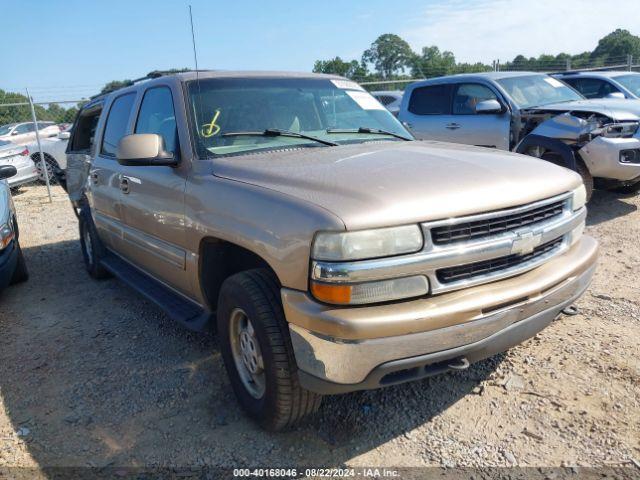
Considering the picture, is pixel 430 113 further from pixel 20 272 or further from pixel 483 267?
pixel 483 267

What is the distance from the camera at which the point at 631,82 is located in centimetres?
958

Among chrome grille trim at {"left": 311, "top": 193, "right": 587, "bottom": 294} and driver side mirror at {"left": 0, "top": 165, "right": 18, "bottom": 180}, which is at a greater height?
chrome grille trim at {"left": 311, "top": 193, "right": 587, "bottom": 294}

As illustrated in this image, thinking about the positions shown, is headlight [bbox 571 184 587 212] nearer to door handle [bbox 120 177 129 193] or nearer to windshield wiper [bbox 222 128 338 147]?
windshield wiper [bbox 222 128 338 147]

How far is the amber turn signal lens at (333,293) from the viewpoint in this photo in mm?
2105

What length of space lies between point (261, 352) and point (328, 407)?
0.68 meters

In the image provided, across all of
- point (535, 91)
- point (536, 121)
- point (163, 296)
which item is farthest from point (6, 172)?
point (535, 91)

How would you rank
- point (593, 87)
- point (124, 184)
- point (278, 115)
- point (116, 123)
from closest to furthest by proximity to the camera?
point (278, 115)
point (124, 184)
point (116, 123)
point (593, 87)

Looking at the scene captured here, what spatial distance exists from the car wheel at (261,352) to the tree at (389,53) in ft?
249

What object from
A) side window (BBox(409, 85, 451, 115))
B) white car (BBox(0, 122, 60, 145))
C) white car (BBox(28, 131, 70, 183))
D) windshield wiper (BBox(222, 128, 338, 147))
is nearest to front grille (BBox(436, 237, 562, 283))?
windshield wiper (BBox(222, 128, 338, 147))

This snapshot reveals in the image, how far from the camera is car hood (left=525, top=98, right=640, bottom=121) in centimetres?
615

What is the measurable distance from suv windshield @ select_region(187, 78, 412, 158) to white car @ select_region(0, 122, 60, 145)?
1380cm

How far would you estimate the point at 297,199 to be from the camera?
7.61 feet

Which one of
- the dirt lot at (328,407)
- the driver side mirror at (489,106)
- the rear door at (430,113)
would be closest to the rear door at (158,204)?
the dirt lot at (328,407)

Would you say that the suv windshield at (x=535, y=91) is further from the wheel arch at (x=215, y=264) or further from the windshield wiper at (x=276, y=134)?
the wheel arch at (x=215, y=264)
